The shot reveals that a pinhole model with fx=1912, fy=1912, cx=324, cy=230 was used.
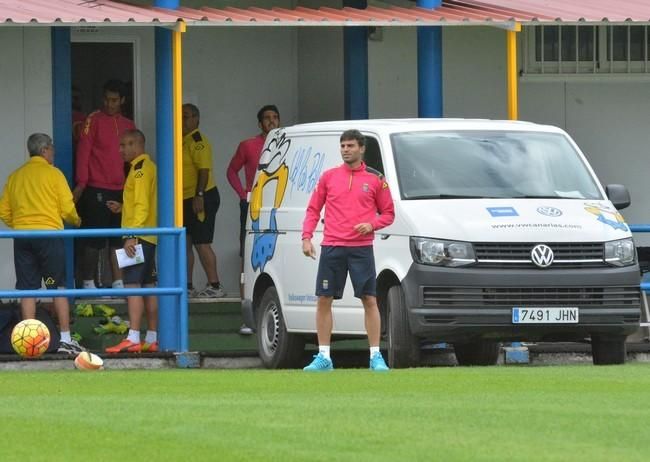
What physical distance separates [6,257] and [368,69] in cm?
435

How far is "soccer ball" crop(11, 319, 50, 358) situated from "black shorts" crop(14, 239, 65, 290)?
3.68 ft

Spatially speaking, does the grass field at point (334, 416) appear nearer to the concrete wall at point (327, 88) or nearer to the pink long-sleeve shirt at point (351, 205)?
the pink long-sleeve shirt at point (351, 205)

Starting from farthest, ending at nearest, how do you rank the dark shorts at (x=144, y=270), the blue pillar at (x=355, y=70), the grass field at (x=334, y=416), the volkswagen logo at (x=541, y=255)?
the blue pillar at (x=355, y=70) → the dark shorts at (x=144, y=270) → the volkswagen logo at (x=541, y=255) → the grass field at (x=334, y=416)

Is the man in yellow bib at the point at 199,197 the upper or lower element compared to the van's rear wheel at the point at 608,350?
upper

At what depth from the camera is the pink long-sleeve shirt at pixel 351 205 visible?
47.6 ft

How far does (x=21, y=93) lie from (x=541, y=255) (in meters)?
6.58

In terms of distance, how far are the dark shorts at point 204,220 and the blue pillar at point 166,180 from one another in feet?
7.29

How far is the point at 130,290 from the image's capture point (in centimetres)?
1614

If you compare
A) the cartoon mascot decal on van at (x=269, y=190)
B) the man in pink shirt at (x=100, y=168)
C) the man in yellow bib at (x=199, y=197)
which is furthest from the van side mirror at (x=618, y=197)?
the man in pink shirt at (x=100, y=168)

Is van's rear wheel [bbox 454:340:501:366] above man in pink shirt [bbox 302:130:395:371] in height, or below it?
below

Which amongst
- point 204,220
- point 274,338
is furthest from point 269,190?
point 204,220

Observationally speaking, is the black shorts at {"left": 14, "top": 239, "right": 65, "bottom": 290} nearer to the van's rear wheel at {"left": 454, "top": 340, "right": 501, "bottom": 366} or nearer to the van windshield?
the van windshield

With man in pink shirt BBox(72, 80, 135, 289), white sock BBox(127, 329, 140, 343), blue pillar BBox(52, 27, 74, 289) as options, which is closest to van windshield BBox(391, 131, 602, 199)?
white sock BBox(127, 329, 140, 343)

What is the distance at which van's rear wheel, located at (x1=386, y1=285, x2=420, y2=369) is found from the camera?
1461cm
